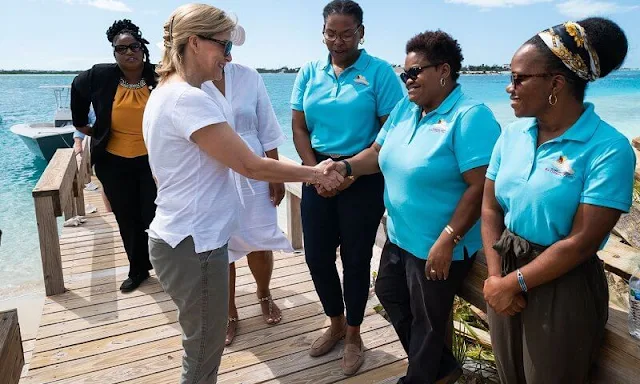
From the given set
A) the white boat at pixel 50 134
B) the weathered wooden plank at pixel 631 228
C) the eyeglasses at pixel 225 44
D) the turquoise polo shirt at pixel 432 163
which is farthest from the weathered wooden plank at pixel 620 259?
the white boat at pixel 50 134

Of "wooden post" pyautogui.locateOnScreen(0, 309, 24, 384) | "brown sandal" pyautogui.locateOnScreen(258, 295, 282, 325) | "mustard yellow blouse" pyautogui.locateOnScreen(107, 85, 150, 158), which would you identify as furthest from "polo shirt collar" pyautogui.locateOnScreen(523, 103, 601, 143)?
"mustard yellow blouse" pyautogui.locateOnScreen(107, 85, 150, 158)

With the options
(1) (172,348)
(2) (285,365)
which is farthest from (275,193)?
(1) (172,348)

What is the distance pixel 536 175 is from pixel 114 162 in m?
2.95

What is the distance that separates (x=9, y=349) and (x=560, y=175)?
66.9 inches

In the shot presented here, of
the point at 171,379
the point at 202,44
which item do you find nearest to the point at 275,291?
the point at 171,379

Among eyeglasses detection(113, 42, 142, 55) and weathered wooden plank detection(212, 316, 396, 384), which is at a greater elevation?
eyeglasses detection(113, 42, 142, 55)

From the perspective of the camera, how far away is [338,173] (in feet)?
7.61

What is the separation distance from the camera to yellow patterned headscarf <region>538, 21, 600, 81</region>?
1452 mm

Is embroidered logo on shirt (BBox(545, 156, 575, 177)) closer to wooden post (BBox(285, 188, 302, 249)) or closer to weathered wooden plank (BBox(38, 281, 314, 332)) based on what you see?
weathered wooden plank (BBox(38, 281, 314, 332))

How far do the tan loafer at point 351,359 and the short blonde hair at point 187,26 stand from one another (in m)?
1.75

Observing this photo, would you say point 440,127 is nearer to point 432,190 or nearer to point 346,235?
point 432,190

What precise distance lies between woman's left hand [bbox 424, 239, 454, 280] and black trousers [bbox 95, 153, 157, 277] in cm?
240

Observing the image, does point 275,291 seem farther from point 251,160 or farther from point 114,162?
point 251,160

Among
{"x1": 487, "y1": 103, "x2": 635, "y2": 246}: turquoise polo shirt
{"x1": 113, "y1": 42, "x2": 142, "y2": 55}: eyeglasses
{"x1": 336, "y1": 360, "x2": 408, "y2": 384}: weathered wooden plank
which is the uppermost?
{"x1": 113, "y1": 42, "x2": 142, "y2": 55}: eyeglasses
